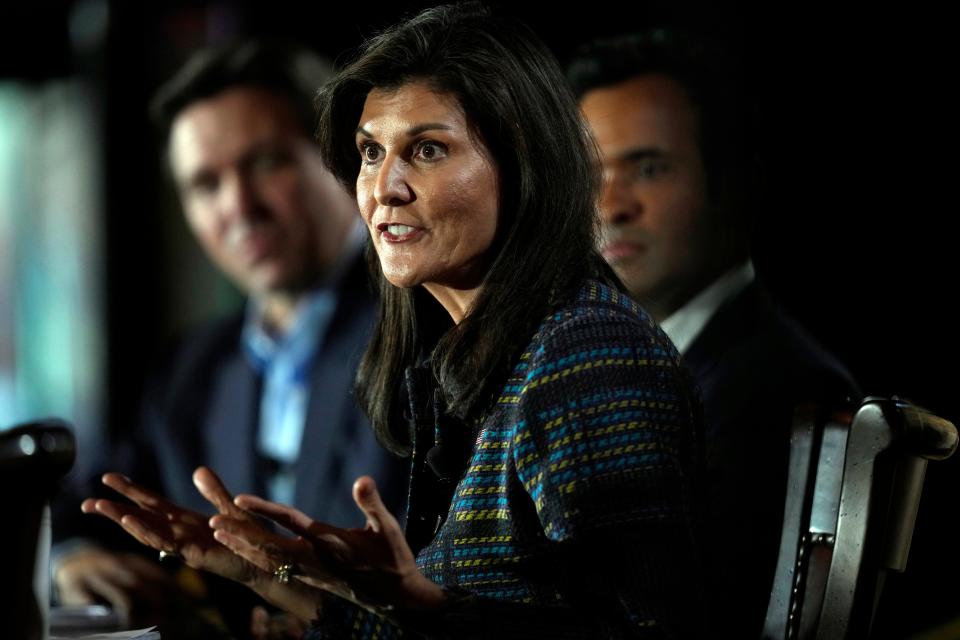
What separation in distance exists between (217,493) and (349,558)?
0.17 metres

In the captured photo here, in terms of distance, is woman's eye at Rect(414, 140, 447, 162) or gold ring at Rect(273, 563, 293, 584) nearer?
gold ring at Rect(273, 563, 293, 584)

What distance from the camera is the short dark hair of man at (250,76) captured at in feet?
6.92

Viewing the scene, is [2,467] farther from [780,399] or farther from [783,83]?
[783,83]

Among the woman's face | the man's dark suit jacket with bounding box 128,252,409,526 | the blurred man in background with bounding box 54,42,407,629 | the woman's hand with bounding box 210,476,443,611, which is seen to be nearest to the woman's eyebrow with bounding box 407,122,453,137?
the woman's face

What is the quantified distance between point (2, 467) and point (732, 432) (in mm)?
764

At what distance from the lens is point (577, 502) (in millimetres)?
877

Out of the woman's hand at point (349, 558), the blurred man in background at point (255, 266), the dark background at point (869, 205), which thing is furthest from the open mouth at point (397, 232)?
the blurred man in background at point (255, 266)

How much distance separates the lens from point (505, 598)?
0.94 meters

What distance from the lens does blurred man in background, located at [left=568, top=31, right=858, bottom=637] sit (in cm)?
125

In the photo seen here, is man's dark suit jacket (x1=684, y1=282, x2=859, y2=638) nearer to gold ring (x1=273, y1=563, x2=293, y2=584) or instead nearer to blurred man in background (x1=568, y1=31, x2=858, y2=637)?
blurred man in background (x1=568, y1=31, x2=858, y2=637)

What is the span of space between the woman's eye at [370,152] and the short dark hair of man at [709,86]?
1.36 ft

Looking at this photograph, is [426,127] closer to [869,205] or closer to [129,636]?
[129,636]

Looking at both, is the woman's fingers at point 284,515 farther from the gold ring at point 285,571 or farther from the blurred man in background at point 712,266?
the blurred man in background at point 712,266

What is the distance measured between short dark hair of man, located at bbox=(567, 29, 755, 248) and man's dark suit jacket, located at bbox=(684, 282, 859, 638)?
4.9 inches
